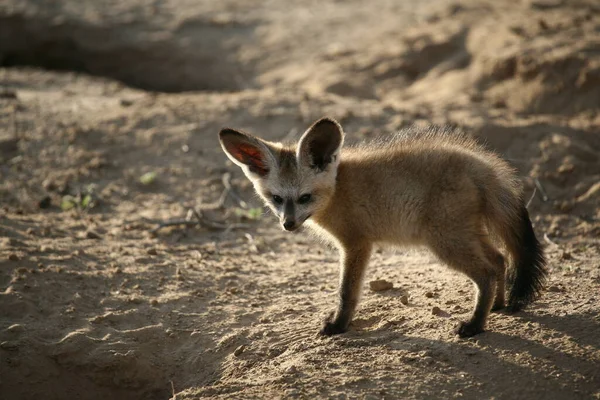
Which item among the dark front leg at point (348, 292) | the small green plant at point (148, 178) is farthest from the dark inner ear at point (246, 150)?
the small green plant at point (148, 178)

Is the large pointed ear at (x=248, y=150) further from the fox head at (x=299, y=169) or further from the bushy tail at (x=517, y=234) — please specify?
Answer: the bushy tail at (x=517, y=234)

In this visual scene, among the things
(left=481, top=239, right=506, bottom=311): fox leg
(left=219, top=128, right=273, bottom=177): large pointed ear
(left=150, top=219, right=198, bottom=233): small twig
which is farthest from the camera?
(left=150, top=219, right=198, bottom=233): small twig

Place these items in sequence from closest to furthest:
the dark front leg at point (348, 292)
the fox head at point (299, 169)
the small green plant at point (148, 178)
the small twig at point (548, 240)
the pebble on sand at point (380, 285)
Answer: the dark front leg at point (348, 292), the fox head at point (299, 169), the pebble on sand at point (380, 285), the small twig at point (548, 240), the small green plant at point (148, 178)

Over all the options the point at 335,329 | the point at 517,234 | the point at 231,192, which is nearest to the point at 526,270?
the point at 517,234

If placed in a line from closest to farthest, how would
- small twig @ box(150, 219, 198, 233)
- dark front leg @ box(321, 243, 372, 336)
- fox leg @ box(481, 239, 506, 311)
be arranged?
fox leg @ box(481, 239, 506, 311) < dark front leg @ box(321, 243, 372, 336) < small twig @ box(150, 219, 198, 233)

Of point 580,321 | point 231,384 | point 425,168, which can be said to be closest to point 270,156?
point 425,168

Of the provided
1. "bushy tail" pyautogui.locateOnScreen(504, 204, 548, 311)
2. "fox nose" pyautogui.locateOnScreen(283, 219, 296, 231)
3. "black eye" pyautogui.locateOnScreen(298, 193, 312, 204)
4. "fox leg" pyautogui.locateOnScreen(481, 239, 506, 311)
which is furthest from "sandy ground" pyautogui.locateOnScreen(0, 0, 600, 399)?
"black eye" pyautogui.locateOnScreen(298, 193, 312, 204)

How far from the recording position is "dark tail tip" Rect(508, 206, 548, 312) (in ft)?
13.8

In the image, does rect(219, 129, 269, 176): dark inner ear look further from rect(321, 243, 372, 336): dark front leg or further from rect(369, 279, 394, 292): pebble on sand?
rect(369, 279, 394, 292): pebble on sand

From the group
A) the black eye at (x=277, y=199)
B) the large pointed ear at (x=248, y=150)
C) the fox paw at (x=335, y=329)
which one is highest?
the large pointed ear at (x=248, y=150)

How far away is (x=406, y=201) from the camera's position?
4.29 meters

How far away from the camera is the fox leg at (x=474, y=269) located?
4.00 metres

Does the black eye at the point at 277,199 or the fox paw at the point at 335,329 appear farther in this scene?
the black eye at the point at 277,199

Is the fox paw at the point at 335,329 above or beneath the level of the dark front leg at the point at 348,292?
beneath
